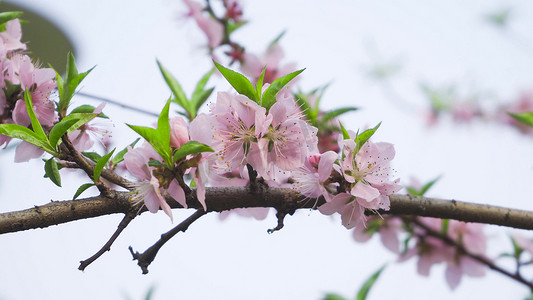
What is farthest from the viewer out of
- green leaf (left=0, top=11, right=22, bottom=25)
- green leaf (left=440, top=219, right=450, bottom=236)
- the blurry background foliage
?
the blurry background foliage

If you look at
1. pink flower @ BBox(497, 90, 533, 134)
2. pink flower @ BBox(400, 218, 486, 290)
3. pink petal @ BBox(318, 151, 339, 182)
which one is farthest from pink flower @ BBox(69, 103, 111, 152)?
pink flower @ BBox(497, 90, 533, 134)

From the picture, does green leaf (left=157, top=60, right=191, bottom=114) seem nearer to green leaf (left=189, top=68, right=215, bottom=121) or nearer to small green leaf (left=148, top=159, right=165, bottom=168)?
green leaf (left=189, top=68, right=215, bottom=121)

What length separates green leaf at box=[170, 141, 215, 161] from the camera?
51cm

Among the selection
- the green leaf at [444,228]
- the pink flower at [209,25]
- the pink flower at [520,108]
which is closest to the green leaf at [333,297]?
the green leaf at [444,228]

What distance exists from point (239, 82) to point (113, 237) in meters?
0.22

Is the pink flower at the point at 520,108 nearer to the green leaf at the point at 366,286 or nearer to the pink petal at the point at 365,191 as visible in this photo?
the green leaf at the point at 366,286

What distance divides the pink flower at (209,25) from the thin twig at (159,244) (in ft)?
2.52

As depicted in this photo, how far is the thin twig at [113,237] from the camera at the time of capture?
0.53 metres

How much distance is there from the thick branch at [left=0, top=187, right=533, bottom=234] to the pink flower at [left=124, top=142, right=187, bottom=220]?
0.8 inches

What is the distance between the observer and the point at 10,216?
0.52 metres

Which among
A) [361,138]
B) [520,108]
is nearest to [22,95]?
[361,138]

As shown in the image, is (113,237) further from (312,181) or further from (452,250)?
(452,250)

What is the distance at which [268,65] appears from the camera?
1.20 metres

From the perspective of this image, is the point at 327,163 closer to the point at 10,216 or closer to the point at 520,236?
the point at 10,216
